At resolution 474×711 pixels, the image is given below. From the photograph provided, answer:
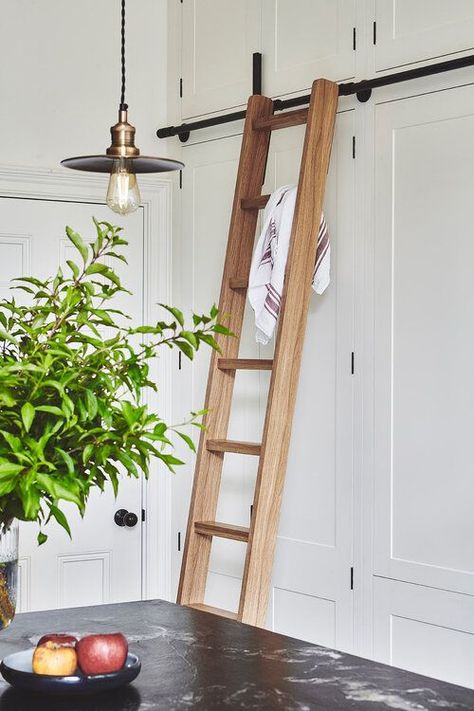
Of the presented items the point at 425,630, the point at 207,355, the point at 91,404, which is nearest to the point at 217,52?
the point at 207,355

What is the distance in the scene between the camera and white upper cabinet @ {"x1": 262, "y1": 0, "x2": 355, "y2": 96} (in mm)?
3459

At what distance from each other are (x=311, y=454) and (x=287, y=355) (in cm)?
40

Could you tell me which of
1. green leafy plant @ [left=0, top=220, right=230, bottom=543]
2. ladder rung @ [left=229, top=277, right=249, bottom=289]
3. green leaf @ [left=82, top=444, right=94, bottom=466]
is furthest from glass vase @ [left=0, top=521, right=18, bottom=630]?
ladder rung @ [left=229, top=277, right=249, bottom=289]

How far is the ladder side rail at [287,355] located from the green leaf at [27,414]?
1684 millimetres

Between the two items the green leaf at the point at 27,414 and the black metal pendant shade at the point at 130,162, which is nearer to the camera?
the green leaf at the point at 27,414

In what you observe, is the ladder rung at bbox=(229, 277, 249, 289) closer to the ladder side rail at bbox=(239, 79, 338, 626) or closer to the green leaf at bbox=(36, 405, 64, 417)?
the ladder side rail at bbox=(239, 79, 338, 626)

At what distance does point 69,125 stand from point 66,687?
2.74 metres

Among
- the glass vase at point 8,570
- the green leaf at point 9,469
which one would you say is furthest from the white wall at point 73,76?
the green leaf at point 9,469

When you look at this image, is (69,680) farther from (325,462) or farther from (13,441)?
(325,462)

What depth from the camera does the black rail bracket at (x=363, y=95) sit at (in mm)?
3363

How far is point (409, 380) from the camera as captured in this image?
323cm

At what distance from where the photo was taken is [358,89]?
337 centimetres

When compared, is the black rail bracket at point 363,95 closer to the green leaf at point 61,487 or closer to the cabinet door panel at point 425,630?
the cabinet door panel at point 425,630

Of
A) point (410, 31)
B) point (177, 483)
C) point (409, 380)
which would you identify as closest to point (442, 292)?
point (409, 380)
